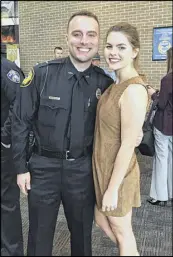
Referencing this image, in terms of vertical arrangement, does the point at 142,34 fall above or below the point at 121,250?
above

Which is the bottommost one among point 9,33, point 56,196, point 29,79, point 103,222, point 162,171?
point 162,171

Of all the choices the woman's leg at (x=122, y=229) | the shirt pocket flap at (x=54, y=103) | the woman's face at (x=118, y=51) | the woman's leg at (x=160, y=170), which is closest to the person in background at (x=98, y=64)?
the woman's face at (x=118, y=51)

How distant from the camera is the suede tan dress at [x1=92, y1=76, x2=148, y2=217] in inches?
43.7

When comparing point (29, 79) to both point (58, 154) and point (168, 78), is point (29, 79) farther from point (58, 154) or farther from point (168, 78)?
point (168, 78)

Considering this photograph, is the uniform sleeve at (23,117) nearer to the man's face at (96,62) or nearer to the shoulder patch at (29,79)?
the shoulder patch at (29,79)

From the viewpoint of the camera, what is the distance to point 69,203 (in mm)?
1259

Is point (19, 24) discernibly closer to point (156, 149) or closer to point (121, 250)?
point (121, 250)

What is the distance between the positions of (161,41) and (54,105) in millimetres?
439

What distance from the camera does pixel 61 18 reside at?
3.23 ft

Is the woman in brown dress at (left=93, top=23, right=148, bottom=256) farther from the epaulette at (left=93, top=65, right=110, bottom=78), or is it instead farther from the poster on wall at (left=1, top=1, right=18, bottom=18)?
the poster on wall at (left=1, top=1, right=18, bottom=18)

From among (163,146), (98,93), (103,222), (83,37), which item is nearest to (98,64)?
(98,93)

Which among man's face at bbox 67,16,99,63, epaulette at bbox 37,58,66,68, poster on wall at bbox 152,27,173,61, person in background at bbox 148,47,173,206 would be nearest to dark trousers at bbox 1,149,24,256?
epaulette at bbox 37,58,66,68

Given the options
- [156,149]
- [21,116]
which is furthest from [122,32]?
[156,149]

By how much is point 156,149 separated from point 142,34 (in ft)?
4.32
